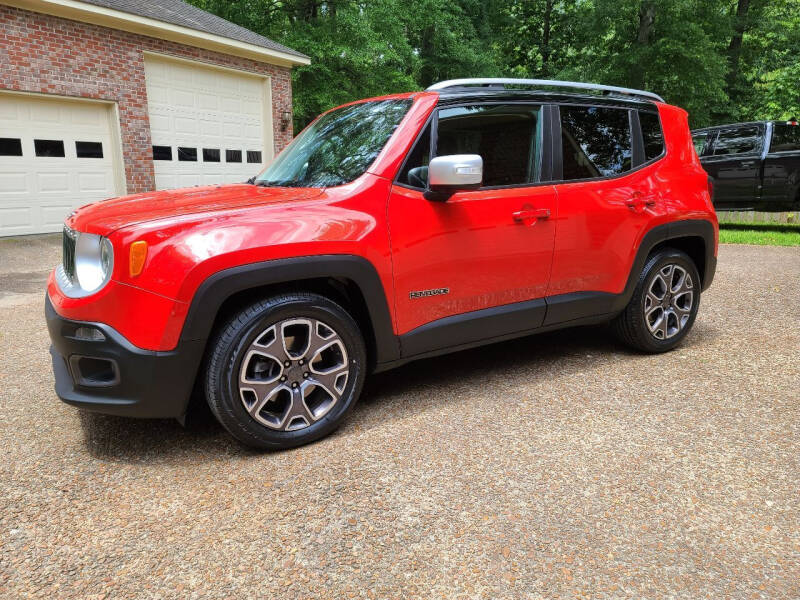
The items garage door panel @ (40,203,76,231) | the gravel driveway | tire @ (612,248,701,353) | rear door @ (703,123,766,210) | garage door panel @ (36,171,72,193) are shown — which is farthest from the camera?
rear door @ (703,123,766,210)

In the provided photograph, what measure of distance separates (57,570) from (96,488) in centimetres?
54

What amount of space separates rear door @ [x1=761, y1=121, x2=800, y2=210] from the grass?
21.1 inches

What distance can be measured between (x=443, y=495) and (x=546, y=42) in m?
31.5

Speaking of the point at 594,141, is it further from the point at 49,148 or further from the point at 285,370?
the point at 49,148

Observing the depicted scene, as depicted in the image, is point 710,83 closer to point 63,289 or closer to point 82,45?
point 82,45

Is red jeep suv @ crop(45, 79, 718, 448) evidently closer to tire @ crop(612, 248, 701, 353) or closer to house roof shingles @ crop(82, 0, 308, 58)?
tire @ crop(612, 248, 701, 353)

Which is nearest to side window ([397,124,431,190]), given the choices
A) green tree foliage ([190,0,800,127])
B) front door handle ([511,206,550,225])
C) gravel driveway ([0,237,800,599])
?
front door handle ([511,206,550,225])

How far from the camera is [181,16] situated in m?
12.1

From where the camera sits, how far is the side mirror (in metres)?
2.83

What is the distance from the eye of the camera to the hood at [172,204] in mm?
2643

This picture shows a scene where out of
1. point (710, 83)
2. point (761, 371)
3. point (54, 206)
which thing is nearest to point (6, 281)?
point (54, 206)

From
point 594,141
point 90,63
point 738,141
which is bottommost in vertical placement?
point 594,141

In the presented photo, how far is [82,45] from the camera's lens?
10.5m

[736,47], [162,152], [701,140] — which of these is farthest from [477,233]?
[736,47]
